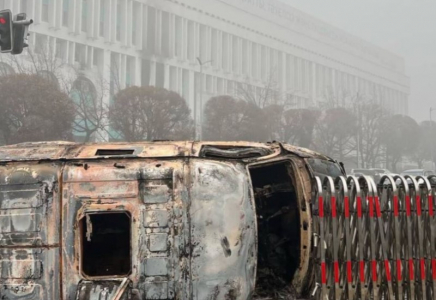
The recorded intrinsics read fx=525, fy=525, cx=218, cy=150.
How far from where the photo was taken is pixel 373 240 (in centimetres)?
447

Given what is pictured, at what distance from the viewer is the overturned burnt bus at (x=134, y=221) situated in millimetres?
4031

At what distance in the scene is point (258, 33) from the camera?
66.1 m

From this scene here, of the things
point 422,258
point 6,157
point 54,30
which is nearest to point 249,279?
point 422,258

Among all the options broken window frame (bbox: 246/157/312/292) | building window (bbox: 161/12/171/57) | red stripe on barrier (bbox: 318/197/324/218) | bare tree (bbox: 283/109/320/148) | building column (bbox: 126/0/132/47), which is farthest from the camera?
building window (bbox: 161/12/171/57)

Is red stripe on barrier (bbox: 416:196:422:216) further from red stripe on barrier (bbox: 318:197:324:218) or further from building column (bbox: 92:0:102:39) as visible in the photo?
building column (bbox: 92:0:102:39)

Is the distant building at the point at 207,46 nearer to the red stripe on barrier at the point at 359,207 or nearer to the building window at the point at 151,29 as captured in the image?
the building window at the point at 151,29

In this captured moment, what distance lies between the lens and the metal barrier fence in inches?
176

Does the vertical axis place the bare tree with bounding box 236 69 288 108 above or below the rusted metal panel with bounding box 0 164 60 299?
above

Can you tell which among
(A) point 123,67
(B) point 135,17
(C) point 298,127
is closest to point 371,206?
Result: (C) point 298,127

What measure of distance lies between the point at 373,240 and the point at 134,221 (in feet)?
6.64

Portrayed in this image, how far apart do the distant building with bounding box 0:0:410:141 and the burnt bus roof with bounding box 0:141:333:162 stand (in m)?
29.2

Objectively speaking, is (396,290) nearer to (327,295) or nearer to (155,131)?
(327,295)

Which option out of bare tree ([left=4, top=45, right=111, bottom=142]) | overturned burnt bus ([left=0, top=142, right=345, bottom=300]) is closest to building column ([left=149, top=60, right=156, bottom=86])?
bare tree ([left=4, top=45, right=111, bottom=142])

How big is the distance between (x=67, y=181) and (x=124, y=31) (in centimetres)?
4497
